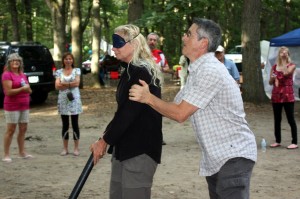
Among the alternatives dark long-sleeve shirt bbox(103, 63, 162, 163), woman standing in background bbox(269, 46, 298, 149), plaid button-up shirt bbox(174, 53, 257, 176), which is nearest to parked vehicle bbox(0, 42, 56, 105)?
woman standing in background bbox(269, 46, 298, 149)

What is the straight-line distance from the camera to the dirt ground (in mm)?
6410

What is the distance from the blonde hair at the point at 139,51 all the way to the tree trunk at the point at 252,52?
12205mm

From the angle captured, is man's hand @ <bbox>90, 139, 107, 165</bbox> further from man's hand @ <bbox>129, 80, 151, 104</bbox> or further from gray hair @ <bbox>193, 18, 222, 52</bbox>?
gray hair @ <bbox>193, 18, 222, 52</bbox>

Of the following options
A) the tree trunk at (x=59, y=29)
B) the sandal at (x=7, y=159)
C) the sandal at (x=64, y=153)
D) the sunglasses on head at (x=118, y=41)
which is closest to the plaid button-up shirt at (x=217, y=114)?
the sunglasses on head at (x=118, y=41)

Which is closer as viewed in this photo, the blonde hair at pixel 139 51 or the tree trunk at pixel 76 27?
the blonde hair at pixel 139 51

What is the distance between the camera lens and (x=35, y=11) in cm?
3384

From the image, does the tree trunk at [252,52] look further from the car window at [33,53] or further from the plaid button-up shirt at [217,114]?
the plaid button-up shirt at [217,114]

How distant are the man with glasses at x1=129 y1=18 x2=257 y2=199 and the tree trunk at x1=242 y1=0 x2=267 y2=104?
41.1 feet

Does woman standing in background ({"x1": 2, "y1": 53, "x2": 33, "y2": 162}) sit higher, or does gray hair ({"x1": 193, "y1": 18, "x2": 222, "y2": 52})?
gray hair ({"x1": 193, "y1": 18, "x2": 222, "y2": 52})

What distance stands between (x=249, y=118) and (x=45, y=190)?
26.2 feet

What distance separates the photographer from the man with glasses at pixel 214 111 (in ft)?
11.0

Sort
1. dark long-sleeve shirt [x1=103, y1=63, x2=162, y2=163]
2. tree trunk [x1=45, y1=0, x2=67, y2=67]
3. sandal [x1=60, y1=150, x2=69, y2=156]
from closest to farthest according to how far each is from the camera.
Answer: dark long-sleeve shirt [x1=103, y1=63, x2=162, y2=163] < sandal [x1=60, y1=150, x2=69, y2=156] < tree trunk [x1=45, y1=0, x2=67, y2=67]

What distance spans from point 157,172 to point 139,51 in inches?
154

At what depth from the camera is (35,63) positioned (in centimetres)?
1605
